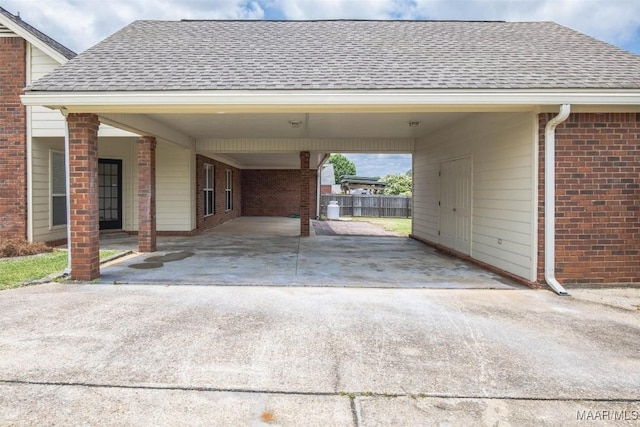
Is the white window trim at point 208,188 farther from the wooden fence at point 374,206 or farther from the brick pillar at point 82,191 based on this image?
the wooden fence at point 374,206

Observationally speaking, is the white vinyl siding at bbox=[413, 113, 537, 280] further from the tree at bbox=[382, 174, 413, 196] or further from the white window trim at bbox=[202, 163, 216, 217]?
the tree at bbox=[382, 174, 413, 196]

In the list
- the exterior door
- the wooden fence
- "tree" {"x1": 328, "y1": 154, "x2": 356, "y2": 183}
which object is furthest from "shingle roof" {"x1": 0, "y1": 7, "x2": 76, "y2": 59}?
"tree" {"x1": 328, "y1": 154, "x2": 356, "y2": 183}

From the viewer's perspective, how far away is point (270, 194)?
23109 millimetres

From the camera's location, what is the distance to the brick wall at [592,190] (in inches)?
232

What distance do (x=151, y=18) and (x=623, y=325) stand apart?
1106 cm

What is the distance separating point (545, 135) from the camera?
19.2ft

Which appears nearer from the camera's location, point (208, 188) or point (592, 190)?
point (592, 190)

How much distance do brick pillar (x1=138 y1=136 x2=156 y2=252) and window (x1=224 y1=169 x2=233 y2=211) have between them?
29.0 feet

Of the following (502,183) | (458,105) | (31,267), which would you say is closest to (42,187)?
(31,267)

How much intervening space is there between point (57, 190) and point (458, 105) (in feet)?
32.4

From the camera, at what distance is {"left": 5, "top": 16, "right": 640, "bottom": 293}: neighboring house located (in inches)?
226

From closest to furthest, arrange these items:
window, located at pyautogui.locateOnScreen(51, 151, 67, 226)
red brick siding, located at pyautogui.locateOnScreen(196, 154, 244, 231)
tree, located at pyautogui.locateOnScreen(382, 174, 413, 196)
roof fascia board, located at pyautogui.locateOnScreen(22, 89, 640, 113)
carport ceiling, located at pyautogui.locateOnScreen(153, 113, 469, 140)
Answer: roof fascia board, located at pyautogui.locateOnScreen(22, 89, 640, 113) → carport ceiling, located at pyautogui.locateOnScreen(153, 113, 469, 140) → window, located at pyautogui.locateOnScreen(51, 151, 67, 226) → red brick siding, located at pyautogui.locateOnScreen(196, 154, 244, 231) → tree, located at pyautogui.locateOnScreen(382, 174, 413, 196)

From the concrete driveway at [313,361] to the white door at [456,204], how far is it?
352cm

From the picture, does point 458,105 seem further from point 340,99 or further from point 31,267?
point 31,267
